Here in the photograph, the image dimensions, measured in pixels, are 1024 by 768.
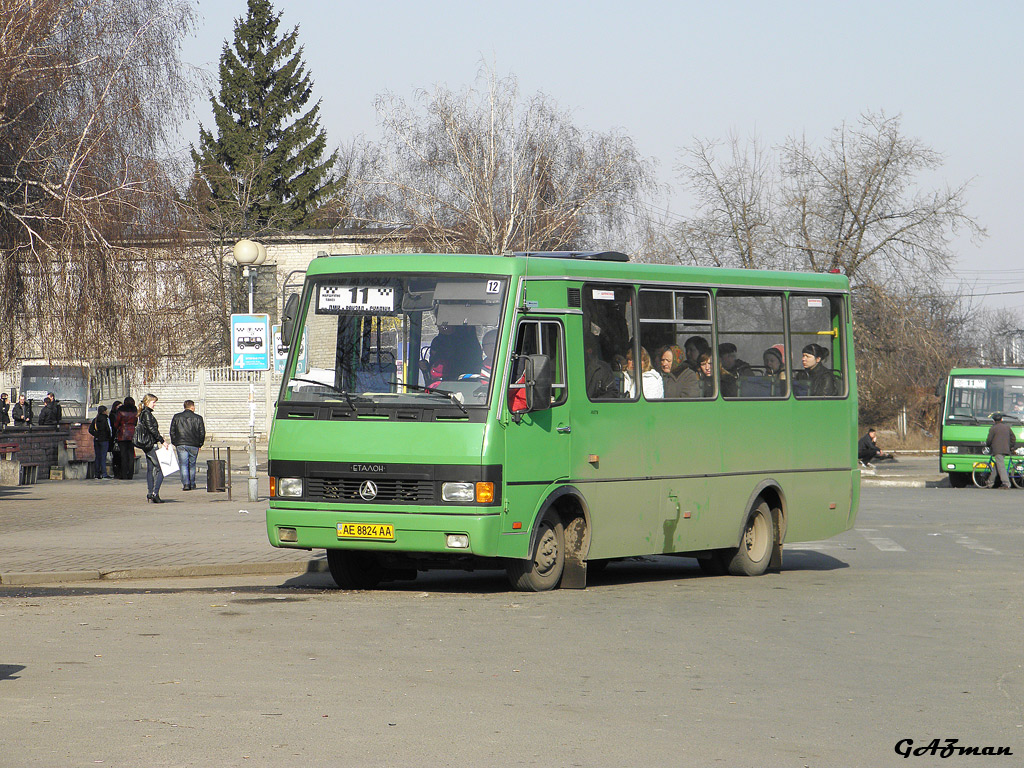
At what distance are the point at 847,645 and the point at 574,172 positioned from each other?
116ft

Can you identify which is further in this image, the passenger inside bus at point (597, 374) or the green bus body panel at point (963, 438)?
the green bus body panel at point (963, 438)

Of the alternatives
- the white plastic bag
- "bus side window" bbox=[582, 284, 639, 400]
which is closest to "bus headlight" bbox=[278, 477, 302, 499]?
"bus side window" bbox=[582, 284, 639, 400]

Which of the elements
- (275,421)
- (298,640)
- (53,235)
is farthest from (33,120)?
(298,640)

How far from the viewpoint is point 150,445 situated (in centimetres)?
2528

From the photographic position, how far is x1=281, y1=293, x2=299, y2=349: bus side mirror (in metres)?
12.9

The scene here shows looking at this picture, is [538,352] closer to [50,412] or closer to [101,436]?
[101,436]

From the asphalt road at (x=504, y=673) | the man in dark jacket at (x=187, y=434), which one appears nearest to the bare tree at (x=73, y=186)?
the man in dark jacket at (x=187, y=434)

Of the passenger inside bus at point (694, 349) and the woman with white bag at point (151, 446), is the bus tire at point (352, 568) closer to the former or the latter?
the passenger inside bus at point (694, 349)

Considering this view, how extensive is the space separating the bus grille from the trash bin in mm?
15723

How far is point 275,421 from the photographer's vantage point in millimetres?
12695

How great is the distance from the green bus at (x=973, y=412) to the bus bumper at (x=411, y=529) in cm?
2694

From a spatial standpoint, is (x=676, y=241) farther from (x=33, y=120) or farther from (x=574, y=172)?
(x=33, y=120)

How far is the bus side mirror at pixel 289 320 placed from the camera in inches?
507

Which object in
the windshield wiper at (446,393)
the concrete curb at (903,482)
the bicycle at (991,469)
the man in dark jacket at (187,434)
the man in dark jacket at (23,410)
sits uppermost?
the man in dark jacket at (23,410)
